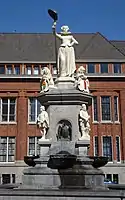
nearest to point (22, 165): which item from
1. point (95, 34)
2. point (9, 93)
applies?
point (9, 93)

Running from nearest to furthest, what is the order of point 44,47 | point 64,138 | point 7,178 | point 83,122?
point 64,138
point 83,122
point 7,178
point 44,47

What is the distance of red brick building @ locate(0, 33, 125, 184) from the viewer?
36.9 metres

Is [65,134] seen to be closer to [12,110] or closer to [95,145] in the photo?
[95,145]

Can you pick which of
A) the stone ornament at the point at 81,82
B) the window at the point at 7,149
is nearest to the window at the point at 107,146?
the window at the point at 7,149

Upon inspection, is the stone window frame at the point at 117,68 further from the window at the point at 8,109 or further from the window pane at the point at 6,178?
the window pane at the point at 6,178

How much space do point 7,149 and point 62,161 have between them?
89.2 ft

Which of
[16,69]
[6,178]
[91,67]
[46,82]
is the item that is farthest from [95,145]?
[46,82]

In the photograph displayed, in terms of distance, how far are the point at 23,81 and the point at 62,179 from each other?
95.1ft

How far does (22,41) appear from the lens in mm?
44375

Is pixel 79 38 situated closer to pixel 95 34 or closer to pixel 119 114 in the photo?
pixel 95 34

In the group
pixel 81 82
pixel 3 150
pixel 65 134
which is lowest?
pixel 3 150

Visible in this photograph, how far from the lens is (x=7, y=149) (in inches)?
1460

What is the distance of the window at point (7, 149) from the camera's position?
36.9 m

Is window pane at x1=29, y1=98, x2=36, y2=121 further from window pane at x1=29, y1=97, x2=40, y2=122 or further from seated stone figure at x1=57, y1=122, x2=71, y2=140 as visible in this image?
seated stone figure at x1=57, y1=122, x2=71, y2=140
